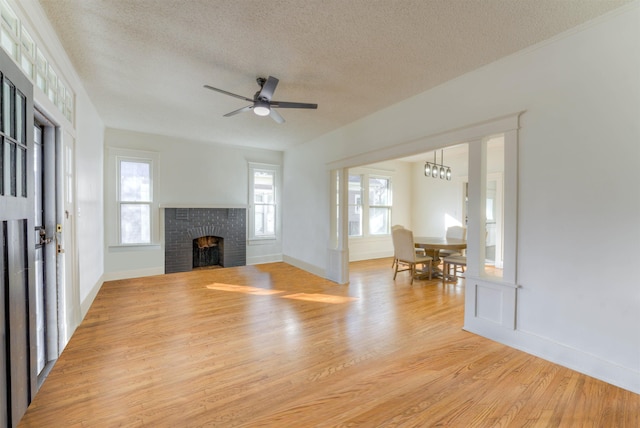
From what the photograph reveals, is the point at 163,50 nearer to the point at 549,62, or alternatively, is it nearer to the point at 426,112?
the point at 426,112

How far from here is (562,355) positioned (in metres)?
2.27

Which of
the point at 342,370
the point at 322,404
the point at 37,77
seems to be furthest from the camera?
the point at 342,370

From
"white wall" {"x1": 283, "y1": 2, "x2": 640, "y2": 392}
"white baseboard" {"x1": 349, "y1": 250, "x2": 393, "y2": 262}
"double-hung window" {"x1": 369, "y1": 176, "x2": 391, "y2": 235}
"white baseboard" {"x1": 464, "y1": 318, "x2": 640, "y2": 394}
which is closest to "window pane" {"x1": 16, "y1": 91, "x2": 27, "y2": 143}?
"white wall" {"x1": 283, "y1": 2, "x2": 640, "y2": 392}

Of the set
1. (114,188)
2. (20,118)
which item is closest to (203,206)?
(114,188)

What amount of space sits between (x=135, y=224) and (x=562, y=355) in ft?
20.8

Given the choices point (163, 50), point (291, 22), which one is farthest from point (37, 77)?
point (291, 22)

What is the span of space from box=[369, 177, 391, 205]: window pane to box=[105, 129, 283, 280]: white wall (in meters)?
2.48

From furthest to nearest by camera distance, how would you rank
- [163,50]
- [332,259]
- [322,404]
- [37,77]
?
[332,259]
[163,50]
[37,77]
[322,404]

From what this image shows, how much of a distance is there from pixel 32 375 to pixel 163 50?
8.61ft

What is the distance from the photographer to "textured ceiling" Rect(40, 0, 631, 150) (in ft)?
6.43

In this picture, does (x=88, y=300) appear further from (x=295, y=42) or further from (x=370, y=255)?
(x=370, y=255)

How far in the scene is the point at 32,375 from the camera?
174cm

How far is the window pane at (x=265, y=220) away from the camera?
6.59 metres

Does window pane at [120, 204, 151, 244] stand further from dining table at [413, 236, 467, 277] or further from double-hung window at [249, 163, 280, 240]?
dining table at [413, 236, 467, 277]
